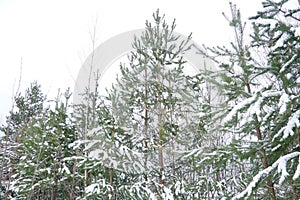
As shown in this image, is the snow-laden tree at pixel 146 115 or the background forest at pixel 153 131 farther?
the snow-laden tree at pixel 146 115

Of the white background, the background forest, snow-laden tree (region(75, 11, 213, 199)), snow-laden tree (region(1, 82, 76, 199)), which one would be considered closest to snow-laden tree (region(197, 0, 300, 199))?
the background forest

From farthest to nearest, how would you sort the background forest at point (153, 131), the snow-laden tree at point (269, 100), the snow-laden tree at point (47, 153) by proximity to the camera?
the snow-laden tree at point (47, 153) < the background forest at point (153, 131) < the snow-laden tree at point (269, 100)

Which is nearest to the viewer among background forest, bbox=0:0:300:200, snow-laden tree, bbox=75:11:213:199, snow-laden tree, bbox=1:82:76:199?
background forest, bbox=0:0:300:200

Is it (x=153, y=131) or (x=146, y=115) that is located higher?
(x=146, y=115)

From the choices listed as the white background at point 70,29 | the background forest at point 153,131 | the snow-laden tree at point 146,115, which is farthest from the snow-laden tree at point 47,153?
the snow-laden tree at point 146,115

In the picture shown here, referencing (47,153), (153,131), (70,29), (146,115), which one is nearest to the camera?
(146,115)

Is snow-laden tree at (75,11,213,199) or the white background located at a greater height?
the white background

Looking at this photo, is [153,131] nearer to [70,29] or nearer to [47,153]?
[47,153]

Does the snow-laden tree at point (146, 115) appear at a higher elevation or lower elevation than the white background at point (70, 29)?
lower

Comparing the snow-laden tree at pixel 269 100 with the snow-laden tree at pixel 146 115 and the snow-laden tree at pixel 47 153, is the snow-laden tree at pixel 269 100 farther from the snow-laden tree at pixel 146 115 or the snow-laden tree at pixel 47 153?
the snow-laden tree at pixel 47 153

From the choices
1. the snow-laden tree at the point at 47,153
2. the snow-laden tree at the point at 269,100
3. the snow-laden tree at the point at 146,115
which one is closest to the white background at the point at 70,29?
the snow-laden tree at the point at 146,115

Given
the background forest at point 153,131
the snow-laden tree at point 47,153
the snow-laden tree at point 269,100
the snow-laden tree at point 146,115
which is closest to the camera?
the snow-laden tree at point 269,100

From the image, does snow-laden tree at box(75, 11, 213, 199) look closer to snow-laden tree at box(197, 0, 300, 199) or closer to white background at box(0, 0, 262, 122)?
white background at box(0, 0, 262, 122)

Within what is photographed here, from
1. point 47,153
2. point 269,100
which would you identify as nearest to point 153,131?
point 47,153
